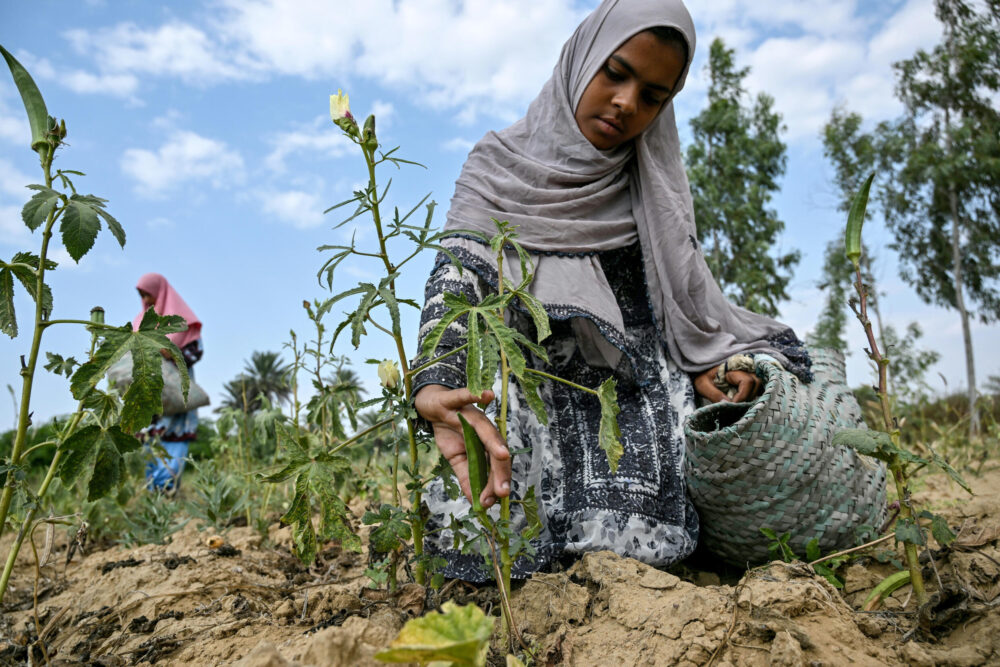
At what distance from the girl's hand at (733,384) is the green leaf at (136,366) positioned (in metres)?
1.47

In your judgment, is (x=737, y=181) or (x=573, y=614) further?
(x=737, y=181)

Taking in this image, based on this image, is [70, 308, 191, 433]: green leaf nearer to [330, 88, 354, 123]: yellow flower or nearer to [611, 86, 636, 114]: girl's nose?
[330, 88, 354, 123]: yellow flower

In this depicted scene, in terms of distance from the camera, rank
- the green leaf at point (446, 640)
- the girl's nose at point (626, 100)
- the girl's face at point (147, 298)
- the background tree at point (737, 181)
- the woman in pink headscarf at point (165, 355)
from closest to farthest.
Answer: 1. the green leaf at point (446, 640)
2. the girl's nose at point (626, 100)
3. the woman in pink headscarf at point (165, 355)
4. the girl's face at point (147, 298)
5. the background tree at point (737, 181)

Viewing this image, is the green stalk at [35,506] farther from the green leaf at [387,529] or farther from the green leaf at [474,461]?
the green leaf at [474,461]

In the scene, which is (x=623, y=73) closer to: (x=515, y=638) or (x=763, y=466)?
(x=763, y=466)

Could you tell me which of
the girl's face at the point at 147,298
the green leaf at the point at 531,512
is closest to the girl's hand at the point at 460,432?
the green leaf at the point at 531,512

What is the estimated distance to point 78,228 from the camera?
3.77 feet

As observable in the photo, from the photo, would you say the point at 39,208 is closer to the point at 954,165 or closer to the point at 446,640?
the point at 446,640

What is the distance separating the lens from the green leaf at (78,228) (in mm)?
1145

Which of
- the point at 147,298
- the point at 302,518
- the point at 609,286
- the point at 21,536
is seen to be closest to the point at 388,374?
the point at 302,518

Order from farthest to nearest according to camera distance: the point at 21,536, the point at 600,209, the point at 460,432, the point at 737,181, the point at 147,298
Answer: the point at 737,181
the point at 147,298
the point at 600,209
the point at 460,432
the point at 21,536

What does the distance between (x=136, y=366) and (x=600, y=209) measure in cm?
164

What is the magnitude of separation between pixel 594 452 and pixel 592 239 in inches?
28.0

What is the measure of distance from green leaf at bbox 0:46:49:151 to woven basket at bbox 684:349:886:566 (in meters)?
1.57
